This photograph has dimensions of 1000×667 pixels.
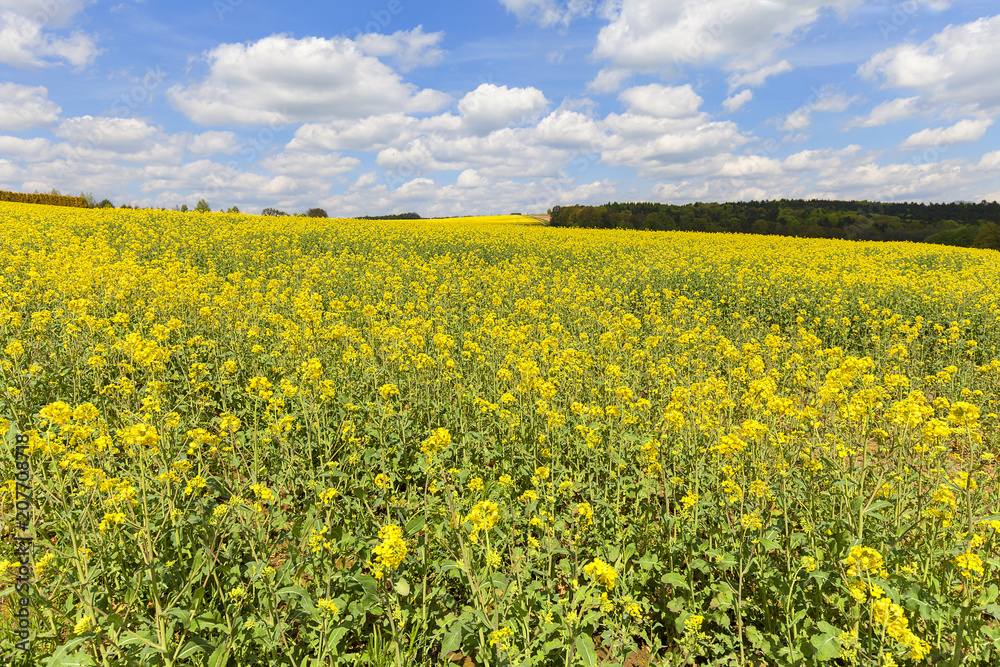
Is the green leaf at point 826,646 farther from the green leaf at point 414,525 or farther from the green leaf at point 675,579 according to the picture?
the green leaf at point 414,525

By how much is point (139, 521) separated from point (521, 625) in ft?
9.87

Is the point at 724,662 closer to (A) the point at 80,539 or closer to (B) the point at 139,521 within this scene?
(B) the point at 139,521

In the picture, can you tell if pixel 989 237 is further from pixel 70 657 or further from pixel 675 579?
pixel 70 657

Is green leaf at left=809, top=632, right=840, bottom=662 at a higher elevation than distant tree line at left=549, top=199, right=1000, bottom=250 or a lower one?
lower

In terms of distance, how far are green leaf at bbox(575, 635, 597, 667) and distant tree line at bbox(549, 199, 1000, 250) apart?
46570mm

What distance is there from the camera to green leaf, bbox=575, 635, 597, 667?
8.67 ft

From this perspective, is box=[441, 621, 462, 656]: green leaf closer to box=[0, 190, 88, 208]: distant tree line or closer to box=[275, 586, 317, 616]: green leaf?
box=[275, 586, 317, 616]: green leaf

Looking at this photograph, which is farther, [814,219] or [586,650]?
[814,219]

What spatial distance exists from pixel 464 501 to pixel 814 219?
60.3 meters

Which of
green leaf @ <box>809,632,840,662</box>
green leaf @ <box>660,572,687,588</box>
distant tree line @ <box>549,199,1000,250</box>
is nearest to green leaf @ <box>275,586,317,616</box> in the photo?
green leaf @ <box>660,572,687,588</box>

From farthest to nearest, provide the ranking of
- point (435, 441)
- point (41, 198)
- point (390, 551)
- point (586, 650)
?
point (41, 198) → point (435, 441) → point (586, 650) → point (390, 551)

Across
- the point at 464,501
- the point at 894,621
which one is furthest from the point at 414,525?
the point at 894,621

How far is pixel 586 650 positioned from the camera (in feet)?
8.79

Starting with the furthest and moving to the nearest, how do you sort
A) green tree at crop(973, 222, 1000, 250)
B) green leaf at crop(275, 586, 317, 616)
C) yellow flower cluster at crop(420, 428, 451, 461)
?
green tree at crop(973, 222, 1000, 250)
yellow flower cluster at crop(420, 428, 451, 461)
green leaf at crop(275, 586, 317, 616)
